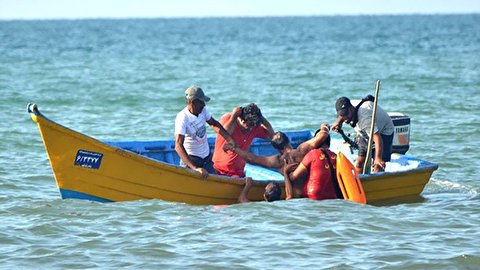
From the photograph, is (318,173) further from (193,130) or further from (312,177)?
(193,130)

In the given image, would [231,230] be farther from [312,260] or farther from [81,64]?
[81,64]

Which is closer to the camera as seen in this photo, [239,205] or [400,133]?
[239,205]

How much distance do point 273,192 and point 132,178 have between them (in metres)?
1.75

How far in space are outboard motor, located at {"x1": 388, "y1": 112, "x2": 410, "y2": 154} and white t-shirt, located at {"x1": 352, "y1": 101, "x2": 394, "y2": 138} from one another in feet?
2.39

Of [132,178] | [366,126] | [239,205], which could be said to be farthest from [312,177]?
[132,178]

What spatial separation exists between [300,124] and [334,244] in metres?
11.5

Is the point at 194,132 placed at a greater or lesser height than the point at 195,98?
lesser

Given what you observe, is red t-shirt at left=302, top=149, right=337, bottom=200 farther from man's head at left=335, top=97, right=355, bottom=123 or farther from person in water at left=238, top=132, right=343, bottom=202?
man's head at left=335, top=97, right=355, bottom=123

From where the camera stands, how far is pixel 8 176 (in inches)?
631

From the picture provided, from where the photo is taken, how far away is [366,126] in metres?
14.0

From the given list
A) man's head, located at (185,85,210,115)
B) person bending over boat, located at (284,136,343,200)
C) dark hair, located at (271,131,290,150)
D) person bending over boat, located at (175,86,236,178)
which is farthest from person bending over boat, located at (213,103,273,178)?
person bending over boat, located at (284,136,343,200)

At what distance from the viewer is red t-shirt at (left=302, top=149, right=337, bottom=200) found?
1304cm

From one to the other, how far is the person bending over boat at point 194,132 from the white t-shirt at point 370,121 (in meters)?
1.85

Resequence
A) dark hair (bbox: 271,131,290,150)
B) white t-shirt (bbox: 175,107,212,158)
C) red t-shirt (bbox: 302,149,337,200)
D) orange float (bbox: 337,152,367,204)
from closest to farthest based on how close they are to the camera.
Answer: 1. orange float (bbox: 337,152,367,204)
2. red t-shirt (bbox: 302,149,337,200)
3. white t-shirt (bbox: 175,107,212,158)
4. dark hair (bbox: 271,131,290,150)
